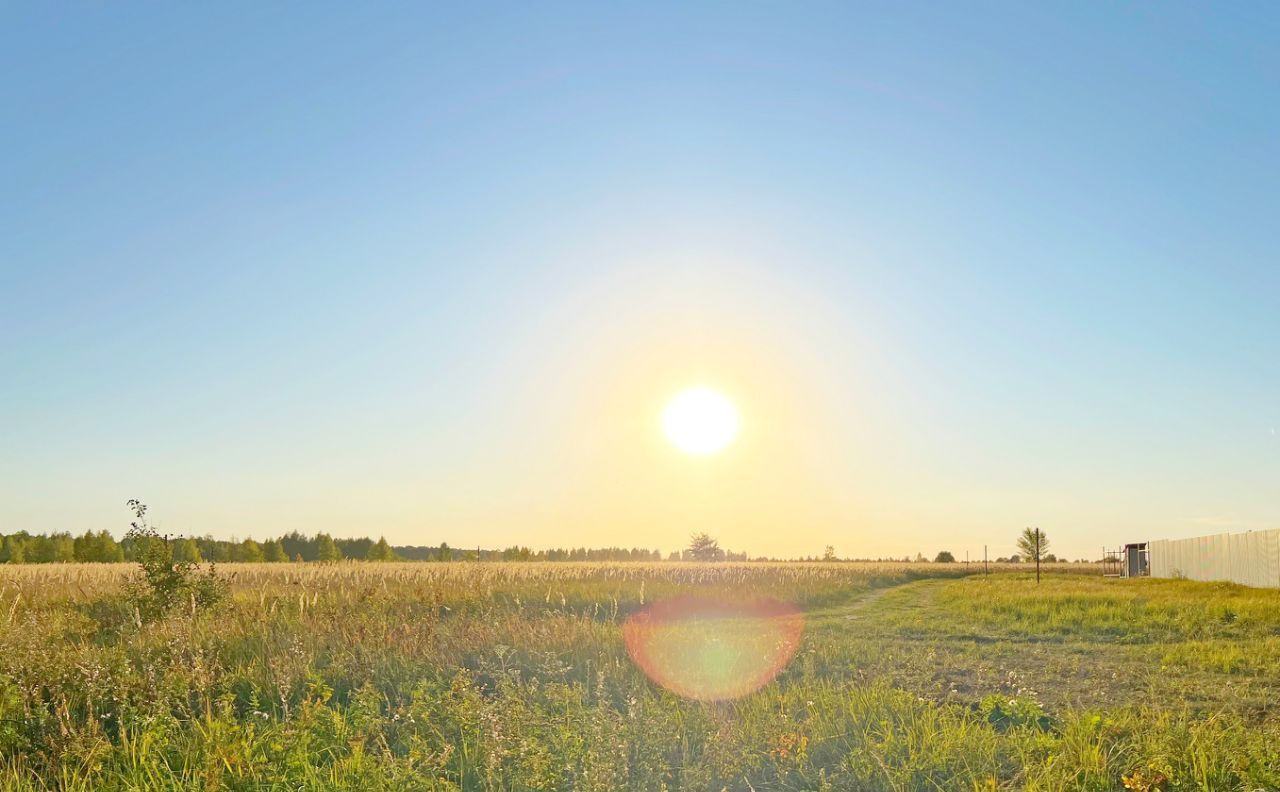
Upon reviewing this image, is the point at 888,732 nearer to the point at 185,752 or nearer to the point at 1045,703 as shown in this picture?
the point at 1045,703

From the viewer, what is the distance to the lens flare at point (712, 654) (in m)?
10.0

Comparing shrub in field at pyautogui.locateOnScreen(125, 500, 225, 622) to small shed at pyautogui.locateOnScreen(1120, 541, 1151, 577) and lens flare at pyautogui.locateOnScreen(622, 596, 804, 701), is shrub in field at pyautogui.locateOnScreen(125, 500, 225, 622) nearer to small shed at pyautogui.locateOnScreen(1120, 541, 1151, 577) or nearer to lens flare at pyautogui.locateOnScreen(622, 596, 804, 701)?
lens flare at pyautogui.locateOnScreen(622, 596, 804, 701)

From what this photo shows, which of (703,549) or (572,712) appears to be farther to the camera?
(703,549)

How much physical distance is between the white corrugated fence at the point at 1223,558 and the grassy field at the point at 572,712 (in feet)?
88.1

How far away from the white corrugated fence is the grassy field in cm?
2686

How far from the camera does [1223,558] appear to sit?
43.8m

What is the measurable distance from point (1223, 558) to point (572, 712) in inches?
1815

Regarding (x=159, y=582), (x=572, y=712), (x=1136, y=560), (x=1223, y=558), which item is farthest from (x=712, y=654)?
(x=1136, y=560)

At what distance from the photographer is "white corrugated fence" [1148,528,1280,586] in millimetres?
36438

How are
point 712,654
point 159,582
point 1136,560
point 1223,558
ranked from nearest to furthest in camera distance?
point 712,654 < point 159,582 < point 1223,558 < point 1136,560

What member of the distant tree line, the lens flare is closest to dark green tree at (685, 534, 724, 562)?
the distant tree line

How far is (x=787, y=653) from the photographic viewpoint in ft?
39.2

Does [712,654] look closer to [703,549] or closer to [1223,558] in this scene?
[1223,558]

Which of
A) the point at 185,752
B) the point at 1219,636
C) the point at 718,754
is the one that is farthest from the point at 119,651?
the point at 1219,636
